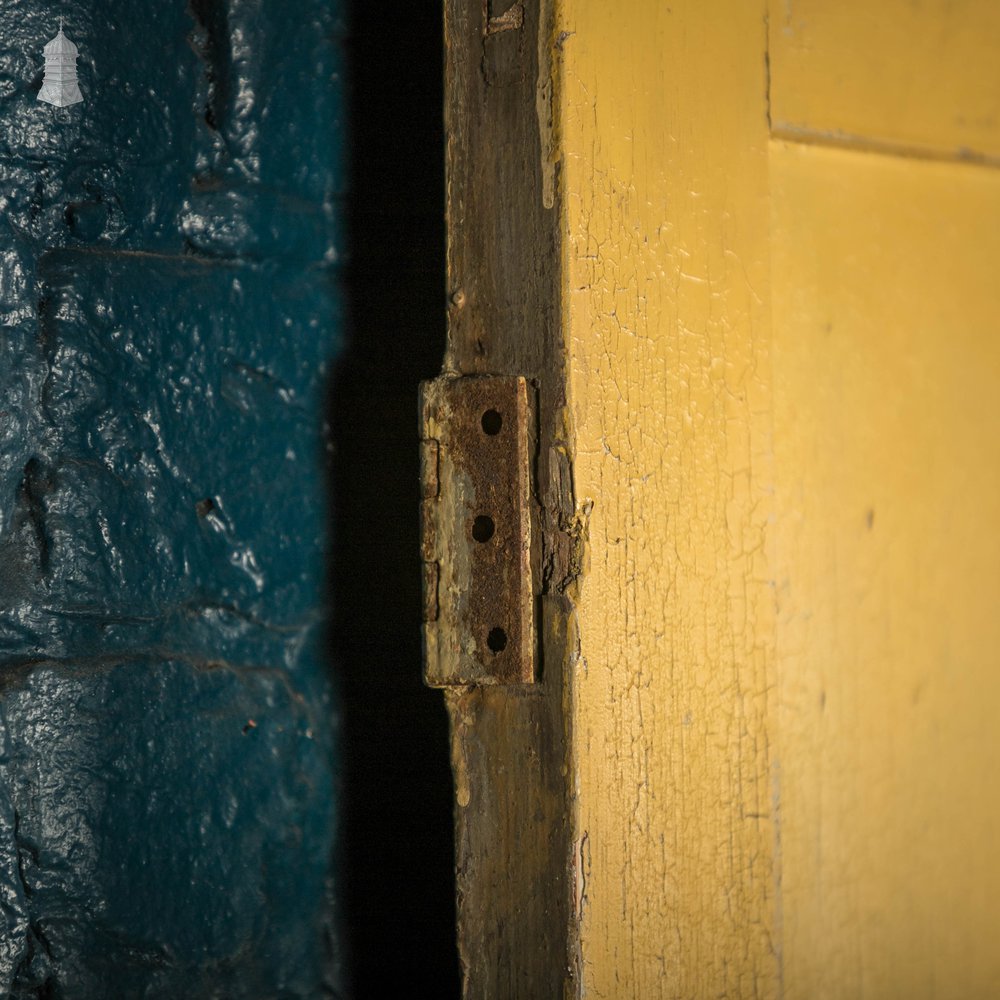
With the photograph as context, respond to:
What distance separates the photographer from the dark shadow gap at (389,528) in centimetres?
73

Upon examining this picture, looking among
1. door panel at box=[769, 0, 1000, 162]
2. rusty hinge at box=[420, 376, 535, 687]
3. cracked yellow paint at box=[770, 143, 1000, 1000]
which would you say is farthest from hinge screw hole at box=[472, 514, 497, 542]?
door panel at box=[769, 0, 1000, 162]

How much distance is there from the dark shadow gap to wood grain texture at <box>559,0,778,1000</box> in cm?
21

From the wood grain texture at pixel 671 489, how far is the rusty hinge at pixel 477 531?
0.04m

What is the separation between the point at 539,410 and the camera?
0.51 metres

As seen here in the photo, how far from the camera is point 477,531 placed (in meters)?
0.50

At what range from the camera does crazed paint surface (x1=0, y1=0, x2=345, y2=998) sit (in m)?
0.67

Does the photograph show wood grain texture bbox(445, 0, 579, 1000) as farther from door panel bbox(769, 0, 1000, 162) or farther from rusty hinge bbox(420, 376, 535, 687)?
door panel bbox(769, 0, 1000, 162)

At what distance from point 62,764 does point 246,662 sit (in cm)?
14

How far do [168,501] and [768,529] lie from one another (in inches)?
16.6

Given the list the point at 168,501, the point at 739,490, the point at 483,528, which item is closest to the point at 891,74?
the point at 739,490

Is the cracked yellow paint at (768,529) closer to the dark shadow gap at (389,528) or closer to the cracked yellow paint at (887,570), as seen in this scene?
the cracked yellow paint at (887,570)

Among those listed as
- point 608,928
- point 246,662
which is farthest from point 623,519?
point 246,662

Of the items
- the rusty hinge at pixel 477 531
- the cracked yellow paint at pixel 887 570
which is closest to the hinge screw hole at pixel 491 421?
the rusty hinge at pixel 477 531

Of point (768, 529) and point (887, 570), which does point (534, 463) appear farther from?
point (887, 570)
